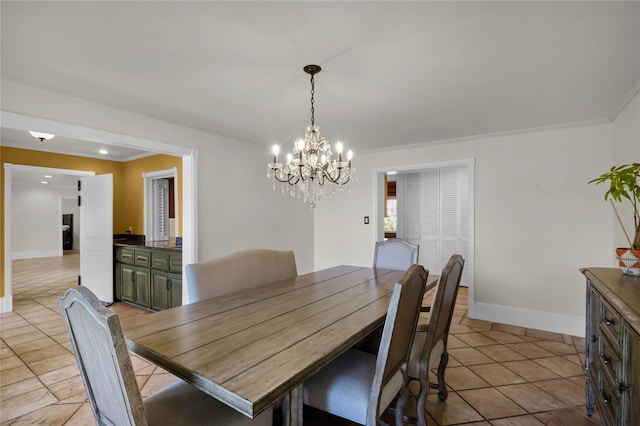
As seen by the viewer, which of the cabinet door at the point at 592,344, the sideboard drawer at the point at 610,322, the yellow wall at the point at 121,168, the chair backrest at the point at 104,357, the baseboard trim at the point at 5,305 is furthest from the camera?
the yellow wall at the point at 121,168

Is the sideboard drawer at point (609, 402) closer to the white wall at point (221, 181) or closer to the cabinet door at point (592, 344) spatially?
the cabinet door at point (592, 344)

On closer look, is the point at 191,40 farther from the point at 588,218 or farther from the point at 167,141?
the point at 588,218

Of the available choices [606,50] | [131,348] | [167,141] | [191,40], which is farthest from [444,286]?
[167,141]

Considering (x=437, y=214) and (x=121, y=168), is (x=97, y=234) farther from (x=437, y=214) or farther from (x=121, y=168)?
(x=437, y=214)

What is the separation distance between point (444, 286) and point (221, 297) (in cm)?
135

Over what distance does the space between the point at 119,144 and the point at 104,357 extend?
8.00 feet

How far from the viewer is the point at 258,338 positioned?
1285 mm

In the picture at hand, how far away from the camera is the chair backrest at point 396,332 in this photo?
122cm

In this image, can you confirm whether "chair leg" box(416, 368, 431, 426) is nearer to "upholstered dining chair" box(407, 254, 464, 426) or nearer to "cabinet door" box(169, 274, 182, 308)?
"upholstered dining chair" box(407, 254, 464, 426)

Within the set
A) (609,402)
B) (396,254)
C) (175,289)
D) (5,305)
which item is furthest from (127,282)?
(609,402)

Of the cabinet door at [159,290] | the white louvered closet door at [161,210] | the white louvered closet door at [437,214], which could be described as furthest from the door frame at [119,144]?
the white louvered closet door at [437,214]

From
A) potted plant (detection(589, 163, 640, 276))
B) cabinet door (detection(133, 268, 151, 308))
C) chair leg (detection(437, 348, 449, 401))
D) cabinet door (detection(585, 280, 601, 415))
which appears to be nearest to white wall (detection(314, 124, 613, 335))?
cabinet door (detection(585, 280, 601, 415))

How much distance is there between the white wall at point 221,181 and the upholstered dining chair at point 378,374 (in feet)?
7.80

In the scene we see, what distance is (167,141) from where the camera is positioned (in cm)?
309
